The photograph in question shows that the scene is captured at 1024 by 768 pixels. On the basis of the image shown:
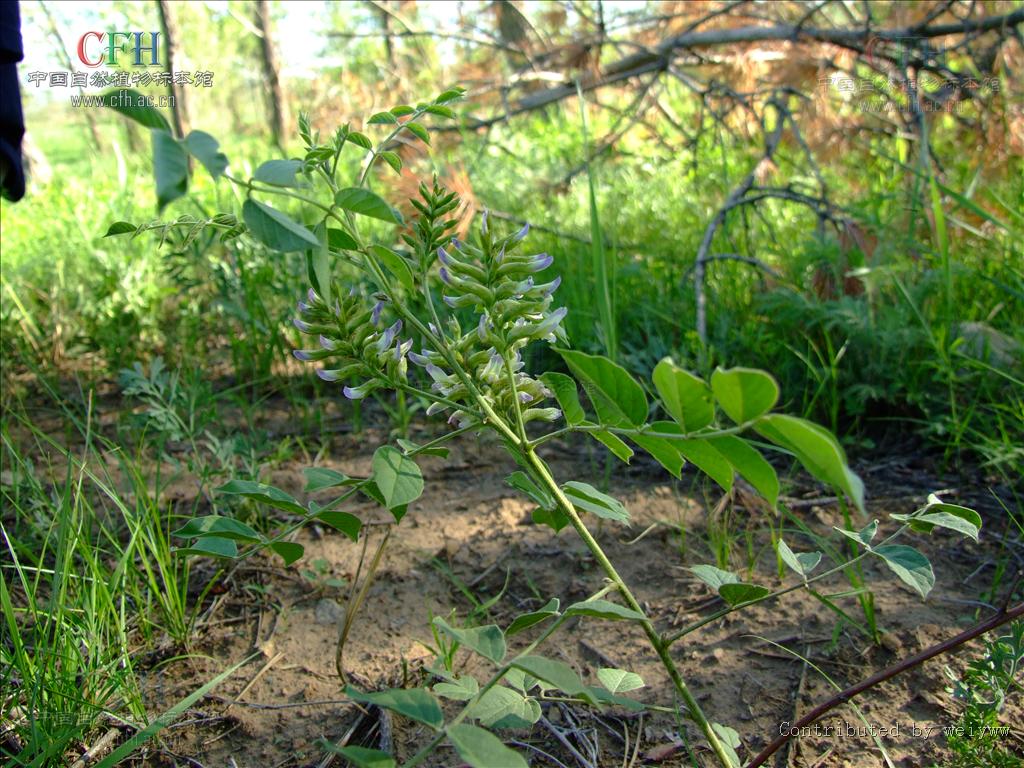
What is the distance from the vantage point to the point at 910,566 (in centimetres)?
85

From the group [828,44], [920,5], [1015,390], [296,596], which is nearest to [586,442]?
[296,596]

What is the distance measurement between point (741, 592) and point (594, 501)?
0.19 metres

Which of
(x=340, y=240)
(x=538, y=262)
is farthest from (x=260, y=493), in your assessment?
(x=538, y=262)

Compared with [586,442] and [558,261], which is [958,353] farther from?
[558,261]

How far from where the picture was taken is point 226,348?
2639 millimetres

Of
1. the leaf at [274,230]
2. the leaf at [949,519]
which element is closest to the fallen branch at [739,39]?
the leaf at [949,519]

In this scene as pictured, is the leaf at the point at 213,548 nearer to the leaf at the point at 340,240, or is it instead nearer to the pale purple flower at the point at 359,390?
the pale purple flower at the point at 359,390

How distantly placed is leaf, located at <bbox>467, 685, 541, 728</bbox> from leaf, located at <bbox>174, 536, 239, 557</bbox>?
32 cm

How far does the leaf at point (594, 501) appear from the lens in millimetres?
903

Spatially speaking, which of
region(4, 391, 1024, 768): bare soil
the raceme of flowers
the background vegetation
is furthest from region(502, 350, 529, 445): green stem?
the background vegetation

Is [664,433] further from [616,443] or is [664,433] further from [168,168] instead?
[168,168]

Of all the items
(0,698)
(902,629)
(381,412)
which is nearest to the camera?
(0,698)

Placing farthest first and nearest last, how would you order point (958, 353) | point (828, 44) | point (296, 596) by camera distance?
point (828, 44) < point (958, 353) < point (296, 596)

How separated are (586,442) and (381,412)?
2.05 ft
